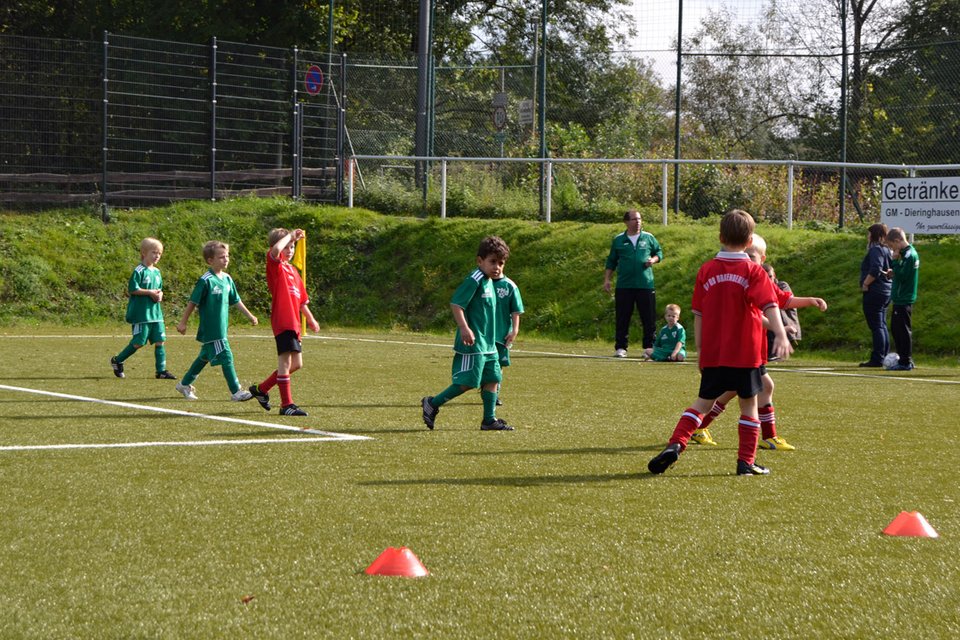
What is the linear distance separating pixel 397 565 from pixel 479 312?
4752 millimetres

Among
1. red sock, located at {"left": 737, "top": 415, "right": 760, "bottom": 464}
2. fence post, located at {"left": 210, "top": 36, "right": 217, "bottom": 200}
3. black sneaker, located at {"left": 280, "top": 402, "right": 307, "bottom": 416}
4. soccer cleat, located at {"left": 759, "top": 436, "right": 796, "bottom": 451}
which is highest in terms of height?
fence post, located at {"left": 210, "top": 36, "right": 217, "bottom": 200}

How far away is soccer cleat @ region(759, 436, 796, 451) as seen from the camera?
8539 mm

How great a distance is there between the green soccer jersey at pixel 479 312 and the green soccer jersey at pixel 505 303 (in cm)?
27

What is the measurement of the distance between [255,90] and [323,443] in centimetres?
2116

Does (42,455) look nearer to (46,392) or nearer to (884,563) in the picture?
(46,392)

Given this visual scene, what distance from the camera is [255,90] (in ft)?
94.0

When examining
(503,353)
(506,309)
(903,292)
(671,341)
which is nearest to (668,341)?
(671,341)

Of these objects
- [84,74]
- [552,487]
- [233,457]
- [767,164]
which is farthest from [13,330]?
[552,487]

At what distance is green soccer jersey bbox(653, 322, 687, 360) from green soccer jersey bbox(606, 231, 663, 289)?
1081 mm

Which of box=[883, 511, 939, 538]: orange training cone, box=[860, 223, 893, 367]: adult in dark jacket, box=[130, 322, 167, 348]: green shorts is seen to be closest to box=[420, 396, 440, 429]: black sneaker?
box=[883, 511, 939, 538]: orange training cone

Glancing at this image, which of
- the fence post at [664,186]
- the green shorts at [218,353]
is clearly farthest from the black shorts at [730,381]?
the fence post at [664,186]

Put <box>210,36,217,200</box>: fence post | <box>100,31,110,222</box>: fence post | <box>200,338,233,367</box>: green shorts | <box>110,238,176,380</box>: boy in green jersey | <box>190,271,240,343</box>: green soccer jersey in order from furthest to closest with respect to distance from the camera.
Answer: <box>210,36,217,200</box>: fence post, <box>100,31,110,222</box>: fence post, <box>110,238,176,380</box>: boy in green jersey, <box>190,271,240,343</box>: green soccer jersey, <box>200,338,233,367</box>: green shorts

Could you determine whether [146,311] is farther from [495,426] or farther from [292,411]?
[495,426]

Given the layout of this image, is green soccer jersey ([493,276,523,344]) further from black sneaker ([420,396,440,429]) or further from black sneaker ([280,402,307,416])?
black sneaker ([280,402,307,416])
